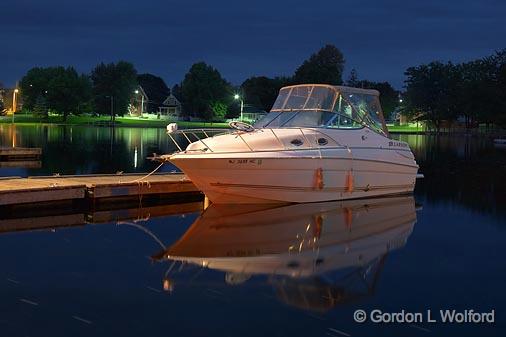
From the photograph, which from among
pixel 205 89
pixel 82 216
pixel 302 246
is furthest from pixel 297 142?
pixel 205 89

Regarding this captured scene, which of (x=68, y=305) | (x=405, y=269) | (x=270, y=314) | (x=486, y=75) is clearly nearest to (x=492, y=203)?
(x=405, y=269)

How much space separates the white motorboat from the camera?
1688 cm

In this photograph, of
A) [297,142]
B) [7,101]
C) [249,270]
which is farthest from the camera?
[7,101]

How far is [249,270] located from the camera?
11086 mm

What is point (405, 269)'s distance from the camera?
37.9ft

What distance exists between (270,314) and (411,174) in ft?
46.3

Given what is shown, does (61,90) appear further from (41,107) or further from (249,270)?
(249,270)

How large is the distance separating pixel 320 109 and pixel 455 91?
105392 mm

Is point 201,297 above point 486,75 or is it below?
below

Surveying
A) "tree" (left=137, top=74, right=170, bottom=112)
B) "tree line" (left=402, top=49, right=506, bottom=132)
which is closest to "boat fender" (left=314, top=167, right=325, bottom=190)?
"tree line" (left=402, top=49, right=506, bottom=132)

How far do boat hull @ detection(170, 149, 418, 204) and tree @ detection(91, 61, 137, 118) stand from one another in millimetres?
106061

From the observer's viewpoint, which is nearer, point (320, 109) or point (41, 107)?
point (320, 109)

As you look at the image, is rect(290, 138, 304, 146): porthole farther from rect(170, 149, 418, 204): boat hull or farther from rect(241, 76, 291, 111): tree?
rect(241, 76, 291, 111): tree

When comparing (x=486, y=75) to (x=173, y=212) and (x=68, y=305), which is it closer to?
(x=173, y=212)
